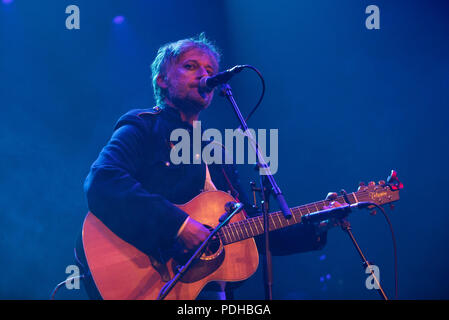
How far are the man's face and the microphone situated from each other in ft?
1.53

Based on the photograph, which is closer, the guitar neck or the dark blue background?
the guitar neck

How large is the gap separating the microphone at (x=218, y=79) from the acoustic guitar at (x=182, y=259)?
0.77 metres

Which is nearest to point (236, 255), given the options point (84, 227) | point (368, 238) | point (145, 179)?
point (145, 179)

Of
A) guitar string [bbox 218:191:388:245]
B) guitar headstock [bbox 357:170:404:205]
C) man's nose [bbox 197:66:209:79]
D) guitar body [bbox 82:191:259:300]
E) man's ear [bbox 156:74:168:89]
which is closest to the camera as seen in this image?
guitar body [bbox 82:191:259:300]

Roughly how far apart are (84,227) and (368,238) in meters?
3.42

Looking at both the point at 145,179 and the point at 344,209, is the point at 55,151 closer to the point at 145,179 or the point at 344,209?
the point at 145,179

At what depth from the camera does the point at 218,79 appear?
82.9 inches

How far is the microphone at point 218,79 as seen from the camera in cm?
199

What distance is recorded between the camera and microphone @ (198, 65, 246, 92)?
199 cm

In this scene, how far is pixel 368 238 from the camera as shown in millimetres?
4059

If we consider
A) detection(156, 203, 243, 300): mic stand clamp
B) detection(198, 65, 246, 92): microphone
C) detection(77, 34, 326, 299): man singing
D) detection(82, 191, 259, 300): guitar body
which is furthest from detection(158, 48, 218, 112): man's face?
detection(156, 203, 243, 300): mic stand clamp

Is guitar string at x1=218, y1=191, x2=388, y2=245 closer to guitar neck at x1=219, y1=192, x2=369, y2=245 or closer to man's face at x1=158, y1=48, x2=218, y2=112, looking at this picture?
guitar neck at x1=219, y1=192, x2=369, y2=245

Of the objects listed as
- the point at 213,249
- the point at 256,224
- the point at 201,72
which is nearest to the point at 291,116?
the point at 201,72

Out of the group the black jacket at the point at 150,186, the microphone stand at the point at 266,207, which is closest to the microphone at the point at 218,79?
the microphone stand at the point at 266,207
